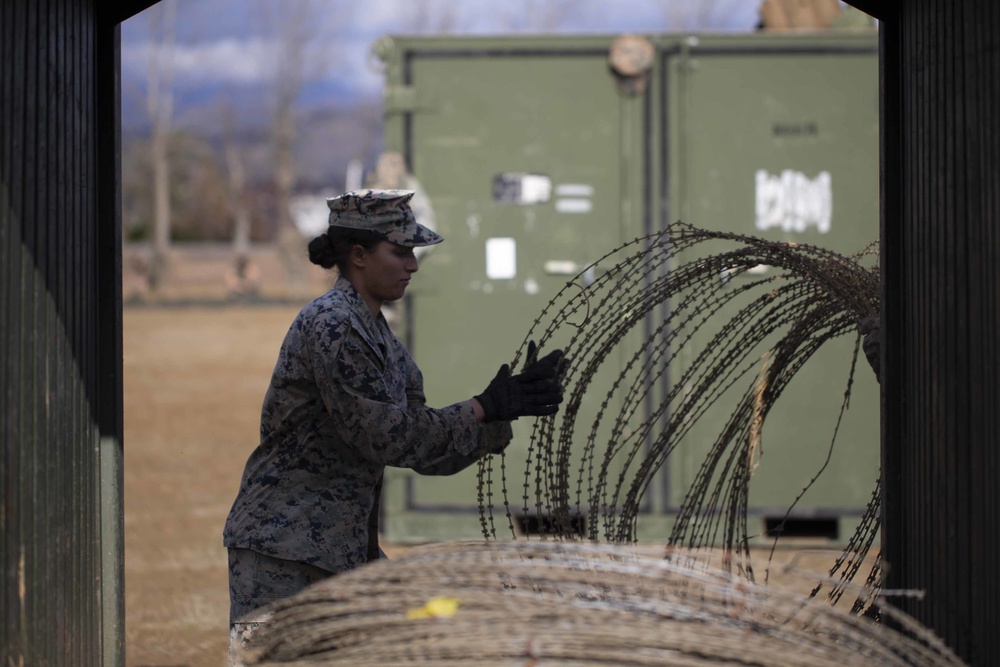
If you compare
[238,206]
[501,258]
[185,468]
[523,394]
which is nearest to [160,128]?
[238,206]

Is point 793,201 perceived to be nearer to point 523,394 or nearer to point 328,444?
point 523,394

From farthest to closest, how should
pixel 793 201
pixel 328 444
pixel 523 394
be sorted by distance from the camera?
pixel 793 201, pixel 523 394, pixel 328 444

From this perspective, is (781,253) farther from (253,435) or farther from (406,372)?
(253,435)

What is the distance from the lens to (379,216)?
410 centimetres

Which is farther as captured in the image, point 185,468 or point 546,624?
point 185,468

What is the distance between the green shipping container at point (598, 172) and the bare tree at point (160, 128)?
27.5 meters

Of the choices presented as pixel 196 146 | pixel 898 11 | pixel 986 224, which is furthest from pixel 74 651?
pixel 196 146

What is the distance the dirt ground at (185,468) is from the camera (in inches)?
279

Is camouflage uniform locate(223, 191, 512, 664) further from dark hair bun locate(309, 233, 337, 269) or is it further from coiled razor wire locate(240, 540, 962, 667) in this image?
coiled razor wire locate(240, 540, 962, 667)

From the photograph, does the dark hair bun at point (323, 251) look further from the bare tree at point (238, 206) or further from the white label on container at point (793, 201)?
the bare tree at point (238, 206)

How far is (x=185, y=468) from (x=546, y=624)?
10516 mm

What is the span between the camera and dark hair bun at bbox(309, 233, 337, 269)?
13.5ft

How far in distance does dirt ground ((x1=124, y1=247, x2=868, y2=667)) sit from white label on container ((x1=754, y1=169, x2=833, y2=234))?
2.01 metres

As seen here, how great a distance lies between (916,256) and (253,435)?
39.1ft
